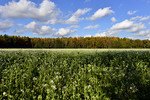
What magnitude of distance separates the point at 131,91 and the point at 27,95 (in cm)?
450

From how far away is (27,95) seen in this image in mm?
5070

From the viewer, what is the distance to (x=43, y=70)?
7383 millimetres

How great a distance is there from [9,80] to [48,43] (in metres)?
85.4

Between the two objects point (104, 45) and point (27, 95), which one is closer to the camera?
point (27, 95)

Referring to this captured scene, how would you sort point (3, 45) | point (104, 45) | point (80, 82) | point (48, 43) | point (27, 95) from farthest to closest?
point (104, 45) → point (48, 43) → point (3, 45) → point (80, 82) → point (27, 95)

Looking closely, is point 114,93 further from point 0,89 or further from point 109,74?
point 0,89

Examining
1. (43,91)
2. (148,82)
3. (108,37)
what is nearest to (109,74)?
(148,82)

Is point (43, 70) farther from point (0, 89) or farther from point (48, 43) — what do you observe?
point (48, 43)

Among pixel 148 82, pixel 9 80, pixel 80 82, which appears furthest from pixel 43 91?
pixel 148 82

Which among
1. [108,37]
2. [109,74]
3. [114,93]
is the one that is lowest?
[114,93]

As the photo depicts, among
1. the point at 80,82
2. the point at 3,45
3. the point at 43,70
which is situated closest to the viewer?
the point at 80,82

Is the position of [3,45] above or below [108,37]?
below

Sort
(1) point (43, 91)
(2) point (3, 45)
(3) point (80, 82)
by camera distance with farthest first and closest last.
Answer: (2) point (3, 45), (3) point (80, 82), (1) point (43, 91)

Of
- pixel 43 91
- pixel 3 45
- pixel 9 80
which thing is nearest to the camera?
pixel 43 91
